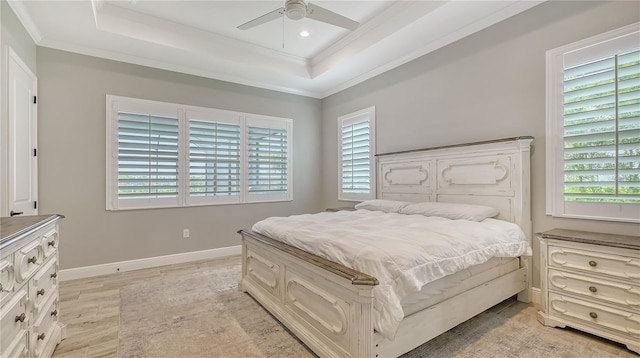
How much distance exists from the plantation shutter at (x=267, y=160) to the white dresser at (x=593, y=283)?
381cm

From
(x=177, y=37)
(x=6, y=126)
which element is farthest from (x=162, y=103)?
(x=6, y=126)

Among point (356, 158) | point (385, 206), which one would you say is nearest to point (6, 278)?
point (385, 206)

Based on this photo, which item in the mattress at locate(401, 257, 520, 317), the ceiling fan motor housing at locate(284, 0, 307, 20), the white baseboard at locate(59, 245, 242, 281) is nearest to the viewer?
the mattress at locate(401, 257, 520, 317)

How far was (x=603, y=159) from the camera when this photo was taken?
2383 millimetres

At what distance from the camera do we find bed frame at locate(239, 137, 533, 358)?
1633 mm

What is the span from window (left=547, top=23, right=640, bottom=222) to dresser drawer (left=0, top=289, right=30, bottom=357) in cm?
375

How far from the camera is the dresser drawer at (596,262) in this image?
195 cm

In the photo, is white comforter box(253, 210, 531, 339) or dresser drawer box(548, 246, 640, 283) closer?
white comforter box(253, 210, 531, 339)

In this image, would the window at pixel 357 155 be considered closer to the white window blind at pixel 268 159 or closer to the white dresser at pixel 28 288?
the white window blind at pixel 268 159

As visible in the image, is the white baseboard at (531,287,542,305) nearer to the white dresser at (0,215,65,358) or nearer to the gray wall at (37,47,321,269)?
the white dresser at (0,215,65,358)

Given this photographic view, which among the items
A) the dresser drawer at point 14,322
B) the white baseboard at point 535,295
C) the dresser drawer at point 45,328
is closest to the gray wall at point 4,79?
the dresser drawer at point 45,328

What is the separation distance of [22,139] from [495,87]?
4.86m

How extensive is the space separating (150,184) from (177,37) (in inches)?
77.0

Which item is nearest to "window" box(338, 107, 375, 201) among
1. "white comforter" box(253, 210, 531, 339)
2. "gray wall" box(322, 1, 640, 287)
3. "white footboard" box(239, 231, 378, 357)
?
"gray wall" box(322, 1, 640, 287)
